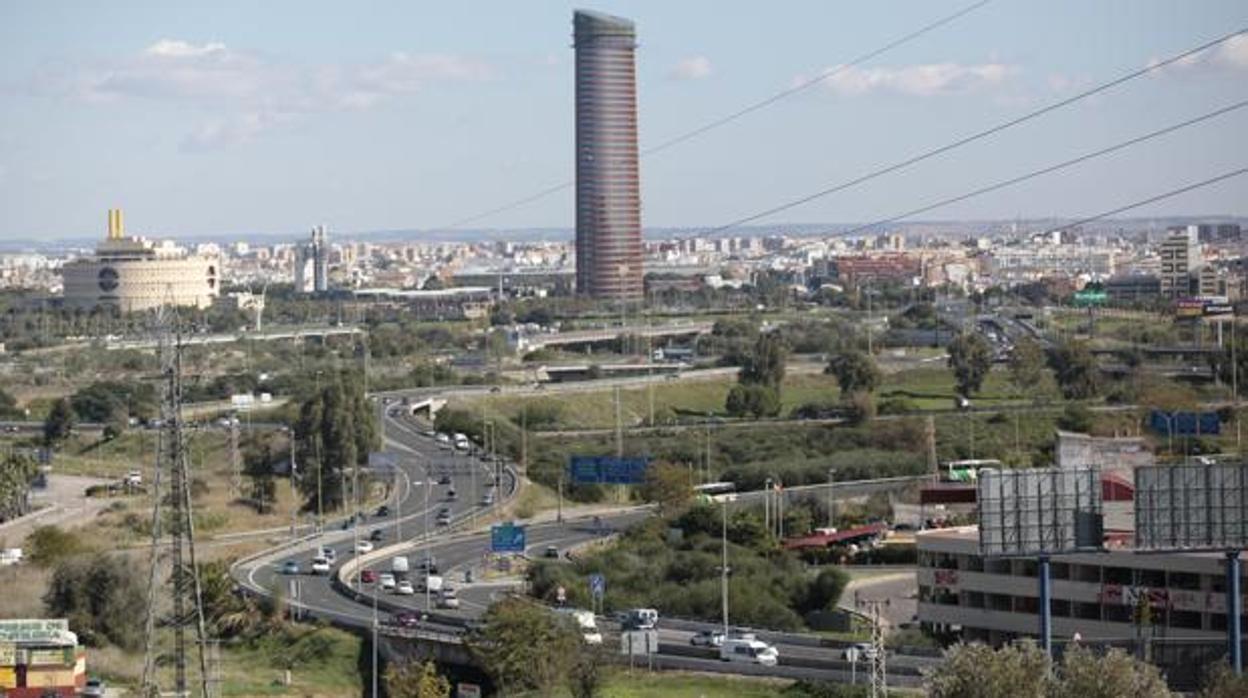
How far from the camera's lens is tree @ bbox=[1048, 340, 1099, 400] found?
2434 inches

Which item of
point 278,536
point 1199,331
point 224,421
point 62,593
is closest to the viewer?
point 62,593

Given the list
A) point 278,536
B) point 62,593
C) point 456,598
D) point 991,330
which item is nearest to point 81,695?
point 62,593

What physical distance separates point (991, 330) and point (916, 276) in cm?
5353

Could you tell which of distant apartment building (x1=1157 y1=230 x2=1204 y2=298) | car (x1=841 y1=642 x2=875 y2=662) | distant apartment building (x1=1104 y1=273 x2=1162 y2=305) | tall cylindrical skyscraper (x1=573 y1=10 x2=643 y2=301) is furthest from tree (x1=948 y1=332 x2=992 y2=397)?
tall cylindrical skyscraper (x1=573 y1=10 x2=643 y2=301)

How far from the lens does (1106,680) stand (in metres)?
18.9

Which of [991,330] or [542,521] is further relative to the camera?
[991,330]

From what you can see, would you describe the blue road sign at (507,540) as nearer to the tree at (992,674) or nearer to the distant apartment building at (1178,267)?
the tree at (992,674)

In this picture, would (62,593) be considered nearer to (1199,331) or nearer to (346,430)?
(346,430)

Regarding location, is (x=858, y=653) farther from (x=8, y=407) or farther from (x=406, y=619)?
(x=8, y=407)

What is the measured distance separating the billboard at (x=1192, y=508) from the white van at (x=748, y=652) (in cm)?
573

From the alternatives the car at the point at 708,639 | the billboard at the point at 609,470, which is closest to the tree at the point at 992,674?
the car at the point at 708,639

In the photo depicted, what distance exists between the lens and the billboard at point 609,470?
44.0m

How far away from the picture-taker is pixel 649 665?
26.9 metres

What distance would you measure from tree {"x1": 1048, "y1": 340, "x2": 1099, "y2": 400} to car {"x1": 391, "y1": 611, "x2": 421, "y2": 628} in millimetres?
33008
